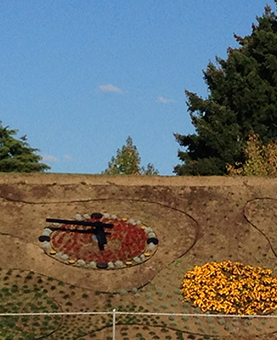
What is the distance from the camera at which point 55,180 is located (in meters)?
27.4

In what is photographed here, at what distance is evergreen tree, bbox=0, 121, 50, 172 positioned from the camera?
44438mm

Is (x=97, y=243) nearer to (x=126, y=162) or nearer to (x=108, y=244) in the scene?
(x=108, y=244)

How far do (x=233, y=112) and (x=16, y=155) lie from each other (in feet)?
48.5

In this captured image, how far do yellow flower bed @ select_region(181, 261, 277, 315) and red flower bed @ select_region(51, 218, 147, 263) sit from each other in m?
2.45

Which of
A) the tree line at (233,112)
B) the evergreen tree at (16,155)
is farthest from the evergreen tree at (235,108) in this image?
the evergreen tree at (16,155)

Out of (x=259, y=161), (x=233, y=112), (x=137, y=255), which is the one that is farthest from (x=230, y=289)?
(x=233, y=112)

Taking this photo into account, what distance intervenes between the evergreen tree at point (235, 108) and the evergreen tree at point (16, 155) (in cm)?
981

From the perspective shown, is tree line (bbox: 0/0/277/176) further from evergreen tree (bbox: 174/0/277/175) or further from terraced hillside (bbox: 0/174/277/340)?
terraced hillside (bbox: 0/174/277/340)

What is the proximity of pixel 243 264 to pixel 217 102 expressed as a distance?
2142 centimetres

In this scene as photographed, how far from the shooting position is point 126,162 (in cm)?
4819

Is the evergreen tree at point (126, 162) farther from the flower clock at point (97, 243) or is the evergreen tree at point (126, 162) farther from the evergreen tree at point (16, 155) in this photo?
the flower clock at point (97, 243)

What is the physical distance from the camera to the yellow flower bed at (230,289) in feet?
65.8

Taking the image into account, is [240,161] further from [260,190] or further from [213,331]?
[213,331]

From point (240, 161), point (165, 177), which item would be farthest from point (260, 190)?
point (240, 161)
